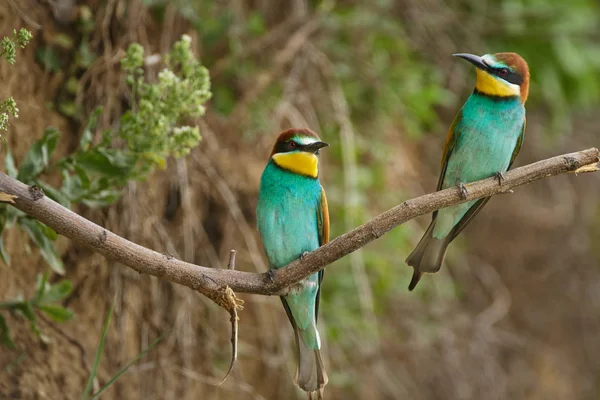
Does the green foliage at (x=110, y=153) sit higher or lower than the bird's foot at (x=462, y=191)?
higher

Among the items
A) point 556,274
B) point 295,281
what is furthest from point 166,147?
point 556,274

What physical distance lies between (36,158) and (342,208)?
1884 mm

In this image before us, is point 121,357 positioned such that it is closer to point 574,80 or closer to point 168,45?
point 168,45

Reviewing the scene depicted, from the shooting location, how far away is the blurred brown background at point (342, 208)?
107 inches

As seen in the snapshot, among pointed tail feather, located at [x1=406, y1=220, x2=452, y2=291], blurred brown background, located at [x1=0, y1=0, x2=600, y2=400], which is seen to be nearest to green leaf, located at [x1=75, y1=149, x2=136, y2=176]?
blurred brown background, located at [x1=0, y1=0, x2=600, y2=400]

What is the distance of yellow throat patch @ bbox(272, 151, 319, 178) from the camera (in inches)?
98.7

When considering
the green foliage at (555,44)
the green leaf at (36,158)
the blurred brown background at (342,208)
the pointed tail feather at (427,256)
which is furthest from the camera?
the green foliage at (555,44)

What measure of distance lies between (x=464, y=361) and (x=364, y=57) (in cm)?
183

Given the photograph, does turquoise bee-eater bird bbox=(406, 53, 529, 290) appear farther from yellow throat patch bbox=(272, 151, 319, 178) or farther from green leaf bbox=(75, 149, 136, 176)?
green leaf bbox=(75, 149, 136, 176)

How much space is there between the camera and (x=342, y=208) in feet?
12.2

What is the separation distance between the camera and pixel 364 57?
13.6 ft

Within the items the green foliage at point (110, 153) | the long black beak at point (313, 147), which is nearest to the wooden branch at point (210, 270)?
the green foliage at point (110, 153)

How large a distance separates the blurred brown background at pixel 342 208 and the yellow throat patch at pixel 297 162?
1.79 feet

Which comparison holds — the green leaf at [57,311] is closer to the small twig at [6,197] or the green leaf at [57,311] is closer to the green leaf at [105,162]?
the green leaf at [105,162]
